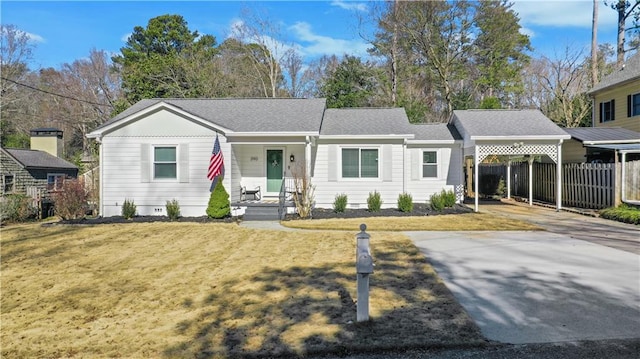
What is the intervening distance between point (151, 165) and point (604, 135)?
18.1m

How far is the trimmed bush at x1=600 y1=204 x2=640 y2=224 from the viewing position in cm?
1157

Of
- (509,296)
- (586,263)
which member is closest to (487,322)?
(509,296)

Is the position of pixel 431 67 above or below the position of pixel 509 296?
above

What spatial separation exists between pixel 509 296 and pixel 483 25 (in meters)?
28.1

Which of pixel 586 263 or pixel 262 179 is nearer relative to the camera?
pixel 586 263

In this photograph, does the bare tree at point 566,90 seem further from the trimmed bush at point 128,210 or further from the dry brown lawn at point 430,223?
the trimmed bush at point 128,210

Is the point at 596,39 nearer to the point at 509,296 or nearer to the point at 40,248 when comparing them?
the point at 509,296

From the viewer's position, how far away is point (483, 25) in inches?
1128

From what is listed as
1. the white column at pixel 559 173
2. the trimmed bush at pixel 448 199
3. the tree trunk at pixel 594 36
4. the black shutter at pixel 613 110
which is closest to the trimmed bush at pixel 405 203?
the trimmed bush at pixel 448 199

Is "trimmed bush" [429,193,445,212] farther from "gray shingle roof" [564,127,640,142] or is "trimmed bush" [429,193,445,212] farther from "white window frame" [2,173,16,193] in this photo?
"white window frame" [2,173,16,193]

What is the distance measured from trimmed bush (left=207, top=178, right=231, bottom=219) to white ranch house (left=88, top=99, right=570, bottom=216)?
24.6 inches

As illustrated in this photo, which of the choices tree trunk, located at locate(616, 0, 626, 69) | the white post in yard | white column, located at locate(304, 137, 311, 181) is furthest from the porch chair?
tree trunk, located at locate(616, 0, 626, 69)

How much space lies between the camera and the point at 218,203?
13.6 meters

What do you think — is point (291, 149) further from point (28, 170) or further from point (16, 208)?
point (28, 170)
